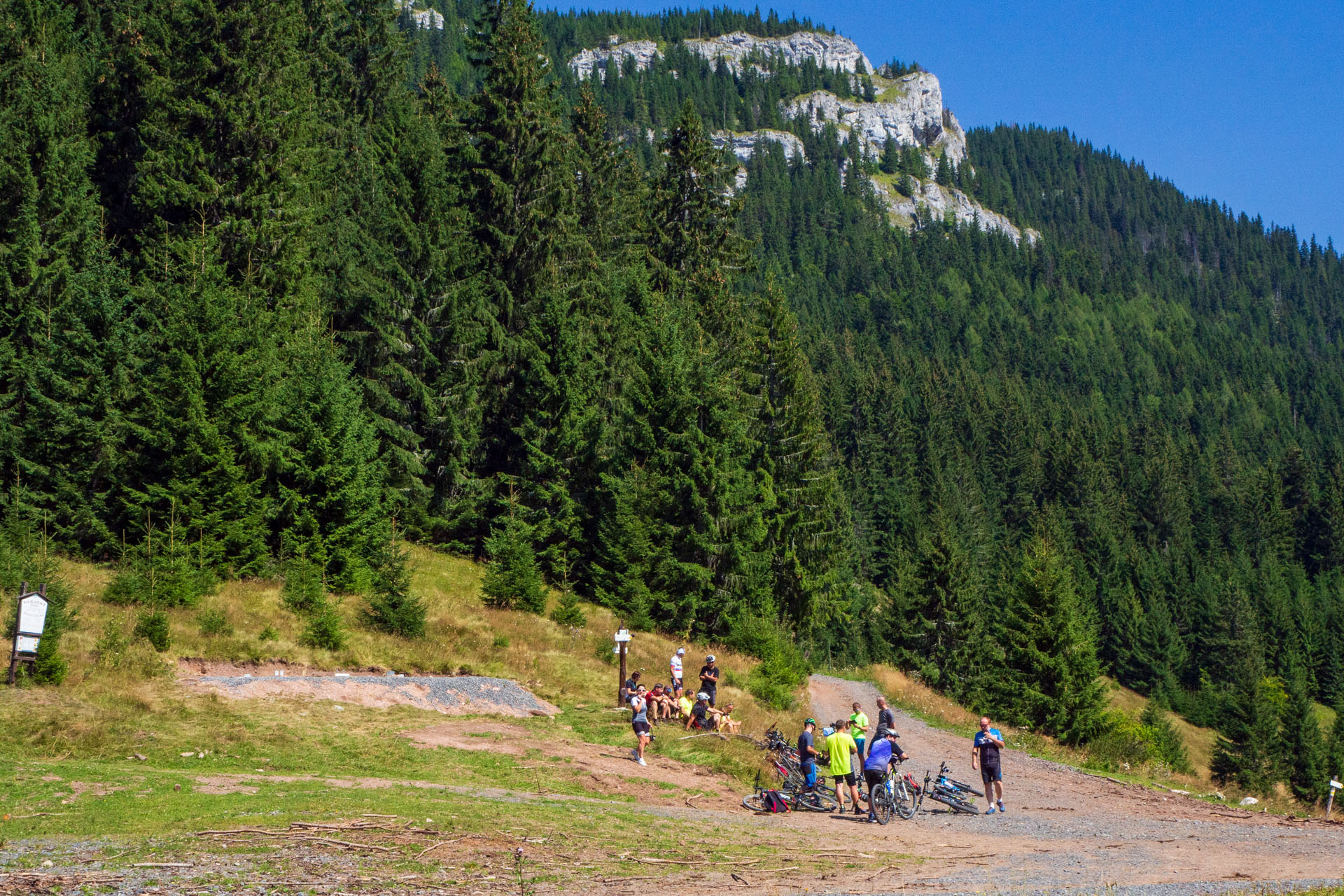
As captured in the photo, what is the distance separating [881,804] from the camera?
1764cm

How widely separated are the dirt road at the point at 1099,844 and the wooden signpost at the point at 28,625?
13.2m

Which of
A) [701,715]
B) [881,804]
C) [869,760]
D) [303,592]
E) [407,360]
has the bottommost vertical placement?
[881,804]

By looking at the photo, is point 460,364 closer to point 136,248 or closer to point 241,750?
point 136,248

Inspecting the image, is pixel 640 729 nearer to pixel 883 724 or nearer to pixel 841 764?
pixel 841 764

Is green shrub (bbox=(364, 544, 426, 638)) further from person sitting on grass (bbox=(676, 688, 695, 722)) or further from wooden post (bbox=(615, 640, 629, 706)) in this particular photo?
person sitting on grass (bbox=(676, 688, 695, 722))

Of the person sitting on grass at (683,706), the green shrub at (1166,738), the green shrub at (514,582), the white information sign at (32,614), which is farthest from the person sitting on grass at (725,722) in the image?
the green shrub at (1166,738)

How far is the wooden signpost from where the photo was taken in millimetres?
17047

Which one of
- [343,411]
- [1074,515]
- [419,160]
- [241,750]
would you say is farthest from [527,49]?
[1074,515]

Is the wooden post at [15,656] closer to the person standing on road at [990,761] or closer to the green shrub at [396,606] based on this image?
the green shrub at [396,606]

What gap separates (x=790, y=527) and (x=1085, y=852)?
2943 centimetres

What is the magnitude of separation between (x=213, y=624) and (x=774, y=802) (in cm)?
1433

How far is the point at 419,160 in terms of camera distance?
4259 centimetres

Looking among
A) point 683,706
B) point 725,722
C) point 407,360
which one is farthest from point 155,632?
point 407,360

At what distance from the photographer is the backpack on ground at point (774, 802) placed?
17.9m
